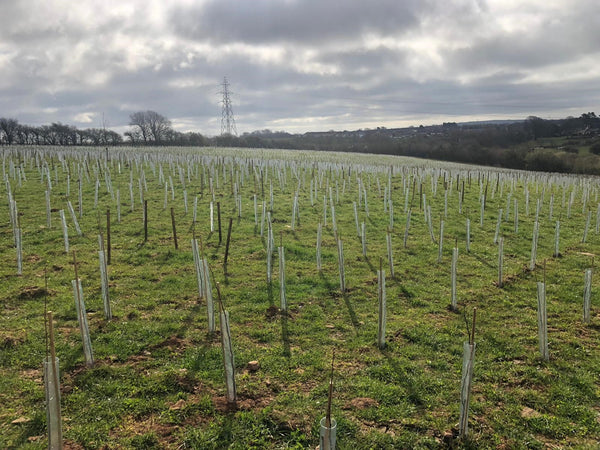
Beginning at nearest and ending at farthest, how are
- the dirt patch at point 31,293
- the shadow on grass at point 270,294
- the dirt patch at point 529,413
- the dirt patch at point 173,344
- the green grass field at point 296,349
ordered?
1. the green grass field at point 296,349
2. the dirt patch at point 529,413
3. the dirt patch at point 173,344
4. the dirt patch at point 31,293
5. the shadow on grass at point 270,294

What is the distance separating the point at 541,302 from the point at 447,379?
6.02 feet

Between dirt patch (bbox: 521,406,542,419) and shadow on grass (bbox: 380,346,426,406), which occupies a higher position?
shadow on grass (bbox: 380,346,426,406)

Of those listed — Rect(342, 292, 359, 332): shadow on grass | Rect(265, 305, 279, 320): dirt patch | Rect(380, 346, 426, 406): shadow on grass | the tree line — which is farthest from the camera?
the tree line

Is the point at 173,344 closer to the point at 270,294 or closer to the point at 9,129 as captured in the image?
the point at 270,294

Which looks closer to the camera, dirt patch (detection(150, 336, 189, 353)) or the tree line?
dirt patch (detection(150, 336, 189, 353))

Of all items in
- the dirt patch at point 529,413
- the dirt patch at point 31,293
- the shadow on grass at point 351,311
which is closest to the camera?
the dirt patch at point 529,413

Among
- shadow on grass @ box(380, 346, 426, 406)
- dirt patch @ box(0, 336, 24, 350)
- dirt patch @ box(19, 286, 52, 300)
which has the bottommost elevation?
shadow on grass @ box(380, 346, 426, 406)

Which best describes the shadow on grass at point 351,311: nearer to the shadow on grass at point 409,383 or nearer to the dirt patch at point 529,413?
the shadow on grass at point 409,383

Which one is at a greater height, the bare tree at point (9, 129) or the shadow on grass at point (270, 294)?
the bare tree at point (9, 129)

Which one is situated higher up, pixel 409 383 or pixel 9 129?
pixel 9 129

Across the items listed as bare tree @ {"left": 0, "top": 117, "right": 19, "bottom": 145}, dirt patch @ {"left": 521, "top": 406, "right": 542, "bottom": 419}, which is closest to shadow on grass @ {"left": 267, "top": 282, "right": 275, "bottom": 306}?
dirt patch @ {"left": 521, "top": 406, "right": 542, "bottom": 419}

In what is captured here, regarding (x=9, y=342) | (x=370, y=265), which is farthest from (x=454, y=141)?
(x=9, y=342)

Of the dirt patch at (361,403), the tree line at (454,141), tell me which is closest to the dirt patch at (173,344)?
the dirt patch at (361,403)

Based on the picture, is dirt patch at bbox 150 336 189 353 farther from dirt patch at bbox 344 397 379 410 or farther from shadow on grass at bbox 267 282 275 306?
dirt patch at bbox 344 397 379 410
